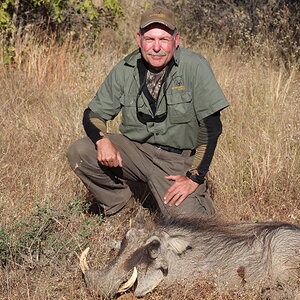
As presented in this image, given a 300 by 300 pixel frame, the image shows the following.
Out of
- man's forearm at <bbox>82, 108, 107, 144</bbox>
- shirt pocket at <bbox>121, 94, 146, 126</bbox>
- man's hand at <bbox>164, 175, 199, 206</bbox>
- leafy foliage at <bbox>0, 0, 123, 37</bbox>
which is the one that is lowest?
man's hand at <bbox>164, 175, 199, 206</bbox>

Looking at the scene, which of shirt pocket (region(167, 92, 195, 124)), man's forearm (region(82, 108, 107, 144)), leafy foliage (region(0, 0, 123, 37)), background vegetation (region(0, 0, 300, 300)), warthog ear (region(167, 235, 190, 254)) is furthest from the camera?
leafy foliage (region(0, 0, 123, 37))

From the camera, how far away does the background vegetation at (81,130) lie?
3.91 metres

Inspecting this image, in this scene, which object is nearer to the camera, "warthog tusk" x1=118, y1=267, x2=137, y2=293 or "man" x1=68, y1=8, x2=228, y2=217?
"warthog tusk" x1=118, y1=267, x2=137, y2=293

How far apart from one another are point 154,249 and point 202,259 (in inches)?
13.8

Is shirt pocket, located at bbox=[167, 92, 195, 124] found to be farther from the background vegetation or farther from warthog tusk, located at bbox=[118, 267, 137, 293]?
warthog tusk, located at bbox=[118, 267, 137, 293]

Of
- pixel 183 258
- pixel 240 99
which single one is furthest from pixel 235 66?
pixel 183 258

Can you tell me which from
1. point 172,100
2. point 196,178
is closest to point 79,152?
point 172,100

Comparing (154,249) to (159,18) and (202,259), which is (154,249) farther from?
(159,18)

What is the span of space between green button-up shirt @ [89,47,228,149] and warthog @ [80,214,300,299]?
0.94m

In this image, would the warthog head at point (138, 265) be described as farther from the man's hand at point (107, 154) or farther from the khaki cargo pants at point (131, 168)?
the man's hand at point (107, 154)

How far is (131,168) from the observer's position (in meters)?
4.75

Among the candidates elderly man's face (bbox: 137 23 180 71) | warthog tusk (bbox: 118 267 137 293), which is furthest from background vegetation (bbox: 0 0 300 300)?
elderly man's face (bbox: 137 23 180 71)

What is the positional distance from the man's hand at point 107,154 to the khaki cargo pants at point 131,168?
0.16 m

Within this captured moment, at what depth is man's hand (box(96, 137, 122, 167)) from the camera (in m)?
4.47
